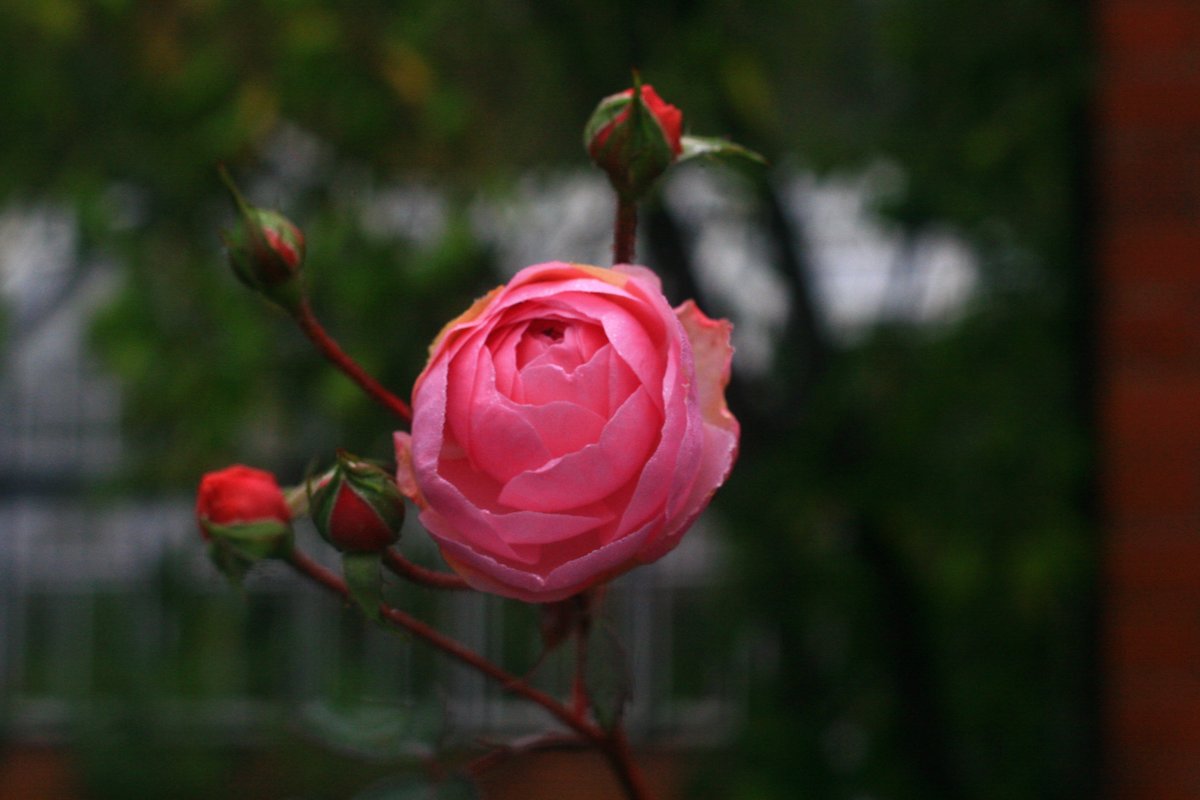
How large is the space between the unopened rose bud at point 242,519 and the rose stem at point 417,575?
0.06 metres

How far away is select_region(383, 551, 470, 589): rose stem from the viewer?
359mm

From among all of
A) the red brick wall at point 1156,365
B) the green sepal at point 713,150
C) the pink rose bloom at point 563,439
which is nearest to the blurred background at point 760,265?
the red brick wall at point 1156,365

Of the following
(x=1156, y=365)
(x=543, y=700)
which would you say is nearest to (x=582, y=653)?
(x=543, y=700)

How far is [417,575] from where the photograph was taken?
373 mm

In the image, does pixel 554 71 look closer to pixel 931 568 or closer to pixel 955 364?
pixel 955 364

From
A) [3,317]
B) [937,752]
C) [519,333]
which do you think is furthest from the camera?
[3,317]

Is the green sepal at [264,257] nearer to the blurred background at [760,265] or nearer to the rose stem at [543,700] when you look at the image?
the rose stem at [543,700]

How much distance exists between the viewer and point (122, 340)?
1.37 metres

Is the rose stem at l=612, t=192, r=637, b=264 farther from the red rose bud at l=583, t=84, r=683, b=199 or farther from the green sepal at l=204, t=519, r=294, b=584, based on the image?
the green sepal at l=204, t=519, r=294, b=584

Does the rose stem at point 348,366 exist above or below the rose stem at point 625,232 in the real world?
below

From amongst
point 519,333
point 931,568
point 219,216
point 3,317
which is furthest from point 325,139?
point 519,333

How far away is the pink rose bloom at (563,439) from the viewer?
1.00ft

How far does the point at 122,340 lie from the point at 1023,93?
3.63 feet

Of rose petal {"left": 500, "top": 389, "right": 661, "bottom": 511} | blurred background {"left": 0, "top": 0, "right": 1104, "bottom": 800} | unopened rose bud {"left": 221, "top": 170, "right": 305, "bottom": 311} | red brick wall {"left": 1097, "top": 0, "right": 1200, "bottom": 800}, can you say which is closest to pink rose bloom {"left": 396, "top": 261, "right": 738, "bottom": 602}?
rose petal {"left": 500, "top": 389, "right": 661, "bottom": 511}
